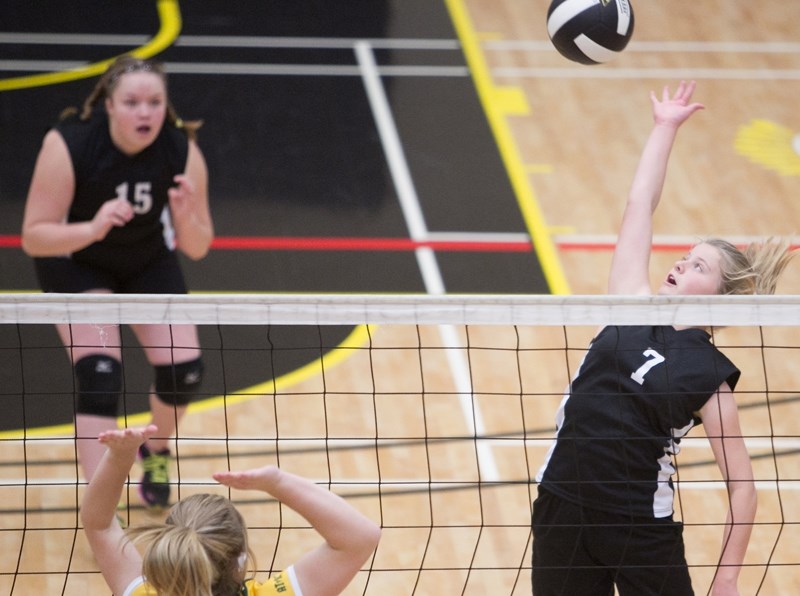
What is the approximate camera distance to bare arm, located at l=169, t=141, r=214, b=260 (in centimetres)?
523

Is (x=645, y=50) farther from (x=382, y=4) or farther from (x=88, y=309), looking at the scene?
(x=88, y=309)

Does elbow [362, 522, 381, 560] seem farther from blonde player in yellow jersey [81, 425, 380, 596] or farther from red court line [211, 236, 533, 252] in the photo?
red court line [211, 236, 533, 252]

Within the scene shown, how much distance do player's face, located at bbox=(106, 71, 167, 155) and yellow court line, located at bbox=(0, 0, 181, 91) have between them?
12.4 ft

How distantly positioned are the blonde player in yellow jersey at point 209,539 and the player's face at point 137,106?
2425 mm

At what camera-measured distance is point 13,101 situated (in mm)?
9117

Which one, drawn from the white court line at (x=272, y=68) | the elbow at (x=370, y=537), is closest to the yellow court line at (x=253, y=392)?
the elbow at (x=370, y=537)

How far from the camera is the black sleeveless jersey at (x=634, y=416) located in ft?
11.6

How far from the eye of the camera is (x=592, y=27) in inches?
211

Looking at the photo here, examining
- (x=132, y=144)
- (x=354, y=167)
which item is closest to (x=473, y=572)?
(x=132, y=144)

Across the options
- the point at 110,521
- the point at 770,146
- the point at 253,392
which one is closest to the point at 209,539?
the point at 110,521

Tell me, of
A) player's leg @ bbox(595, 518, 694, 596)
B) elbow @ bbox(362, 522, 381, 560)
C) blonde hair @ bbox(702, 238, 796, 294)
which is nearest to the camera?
elbow @ bbox(362, 522, 381, 560)

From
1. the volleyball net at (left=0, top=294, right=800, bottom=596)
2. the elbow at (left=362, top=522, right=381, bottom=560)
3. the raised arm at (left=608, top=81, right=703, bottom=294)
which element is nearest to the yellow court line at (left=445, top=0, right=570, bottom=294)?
the volleyball net at (left=0, top=294, right=800, bottom=596)

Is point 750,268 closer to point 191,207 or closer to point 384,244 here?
point 191,207

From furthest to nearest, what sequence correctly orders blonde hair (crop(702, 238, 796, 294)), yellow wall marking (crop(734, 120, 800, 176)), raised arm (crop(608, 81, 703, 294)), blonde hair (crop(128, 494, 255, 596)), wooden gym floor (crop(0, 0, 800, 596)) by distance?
1. yellow wall marking (crop(734, 120, 800, 176))
2. wooden gym floor (crop(0, 0, 800, 596))
3. raised arm (crop(608, 81, 703, 294))
4. blonde hair (crop(702, 238, 796, 294))
5. blonde hair (crop(128, 494, 255, 596))
